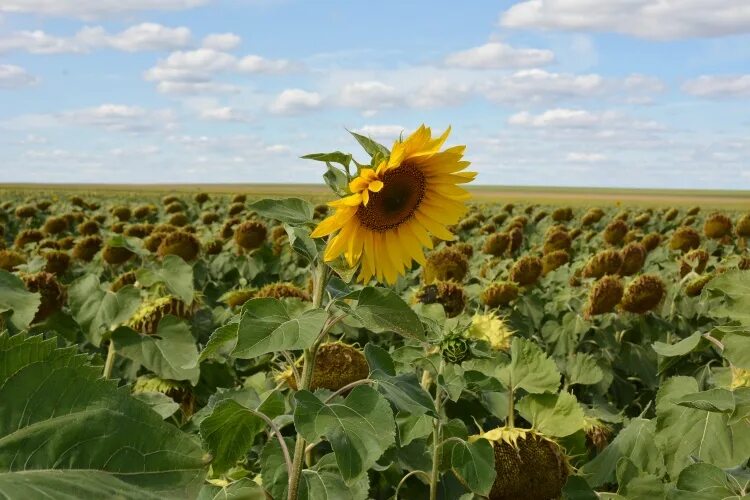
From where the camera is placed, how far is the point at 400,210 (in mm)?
1652

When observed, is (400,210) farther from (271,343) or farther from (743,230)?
(743,230)

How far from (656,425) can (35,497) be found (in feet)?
5.31

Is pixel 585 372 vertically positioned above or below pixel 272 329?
below

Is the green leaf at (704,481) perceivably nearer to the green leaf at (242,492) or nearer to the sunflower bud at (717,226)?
the green leaf at (242,492)

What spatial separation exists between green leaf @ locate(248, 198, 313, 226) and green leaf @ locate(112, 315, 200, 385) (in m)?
1.20

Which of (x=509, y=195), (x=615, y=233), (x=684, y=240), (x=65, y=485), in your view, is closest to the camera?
(x=65, y=485)

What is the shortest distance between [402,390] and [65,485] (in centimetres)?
81

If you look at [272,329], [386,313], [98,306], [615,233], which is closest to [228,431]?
[272,329]

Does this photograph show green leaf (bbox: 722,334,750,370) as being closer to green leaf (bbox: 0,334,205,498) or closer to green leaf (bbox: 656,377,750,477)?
green leaf (bbox: 656,377,750,477)

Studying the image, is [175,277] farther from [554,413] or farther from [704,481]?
[704,481]

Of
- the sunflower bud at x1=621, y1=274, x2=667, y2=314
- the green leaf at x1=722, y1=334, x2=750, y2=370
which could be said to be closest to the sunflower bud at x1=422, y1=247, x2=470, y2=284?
the sunflower bud at x1=621, y1=274, x2=667, y2=314

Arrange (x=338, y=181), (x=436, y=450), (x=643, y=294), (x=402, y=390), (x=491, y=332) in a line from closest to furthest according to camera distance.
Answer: (x=402, y=390), (x=338, y=181), (x=436, y=450), (x=491, y=332), (x=643, y=294)

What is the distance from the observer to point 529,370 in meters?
2.08

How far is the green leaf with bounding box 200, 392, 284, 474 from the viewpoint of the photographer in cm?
132
